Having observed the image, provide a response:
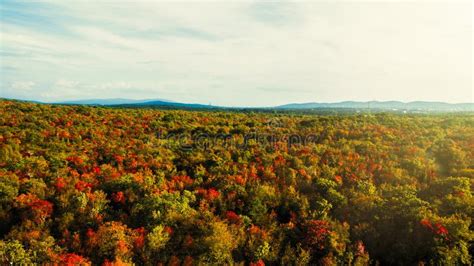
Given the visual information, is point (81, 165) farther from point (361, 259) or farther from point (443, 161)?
point (443, 161)

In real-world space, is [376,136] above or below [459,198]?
above

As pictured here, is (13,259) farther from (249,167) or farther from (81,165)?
(249,167)

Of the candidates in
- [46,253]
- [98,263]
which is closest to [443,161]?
[98,263]

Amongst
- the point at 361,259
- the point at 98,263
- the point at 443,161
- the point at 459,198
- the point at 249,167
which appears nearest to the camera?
the point at 98,263

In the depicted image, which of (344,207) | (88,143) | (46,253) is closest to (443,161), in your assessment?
(344,207)

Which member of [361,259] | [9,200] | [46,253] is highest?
[9,200]

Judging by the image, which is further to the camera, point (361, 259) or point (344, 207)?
point (344, 207)

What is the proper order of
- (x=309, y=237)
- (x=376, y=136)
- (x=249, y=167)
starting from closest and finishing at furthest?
(x=309, y=237) < (x=249, y=167) < (x=376, y=136)
